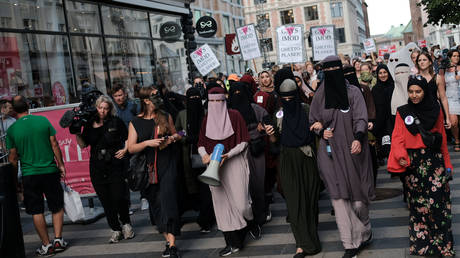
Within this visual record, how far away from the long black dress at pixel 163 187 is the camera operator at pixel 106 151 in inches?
27.4

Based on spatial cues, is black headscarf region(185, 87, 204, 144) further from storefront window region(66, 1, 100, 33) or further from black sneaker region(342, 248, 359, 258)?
storefront window region(66, 1, 100, 33)

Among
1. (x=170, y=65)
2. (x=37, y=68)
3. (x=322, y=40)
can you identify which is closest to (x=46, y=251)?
(x=37, y=68)

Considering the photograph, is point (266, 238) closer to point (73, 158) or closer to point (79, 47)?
point (73, 158)

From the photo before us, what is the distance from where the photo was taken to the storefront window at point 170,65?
20.6 metres

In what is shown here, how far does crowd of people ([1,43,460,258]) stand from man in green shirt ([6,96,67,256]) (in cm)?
1

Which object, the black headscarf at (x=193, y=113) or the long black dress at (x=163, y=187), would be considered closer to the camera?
the long black dress at (x=163, y=187)

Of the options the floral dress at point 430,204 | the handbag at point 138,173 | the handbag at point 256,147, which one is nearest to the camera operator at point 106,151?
the handbag at point 138,173

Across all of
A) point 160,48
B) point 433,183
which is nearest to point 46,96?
point 160,48

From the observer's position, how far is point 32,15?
1411cm

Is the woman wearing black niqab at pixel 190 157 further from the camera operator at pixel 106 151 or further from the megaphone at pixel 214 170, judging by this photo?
the megaphone at pixel 214 170

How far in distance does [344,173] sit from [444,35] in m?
94.8

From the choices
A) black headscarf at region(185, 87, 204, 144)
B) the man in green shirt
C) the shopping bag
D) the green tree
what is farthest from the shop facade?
the green tree

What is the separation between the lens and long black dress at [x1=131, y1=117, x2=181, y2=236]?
6656 mm

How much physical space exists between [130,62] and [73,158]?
9.53 m
